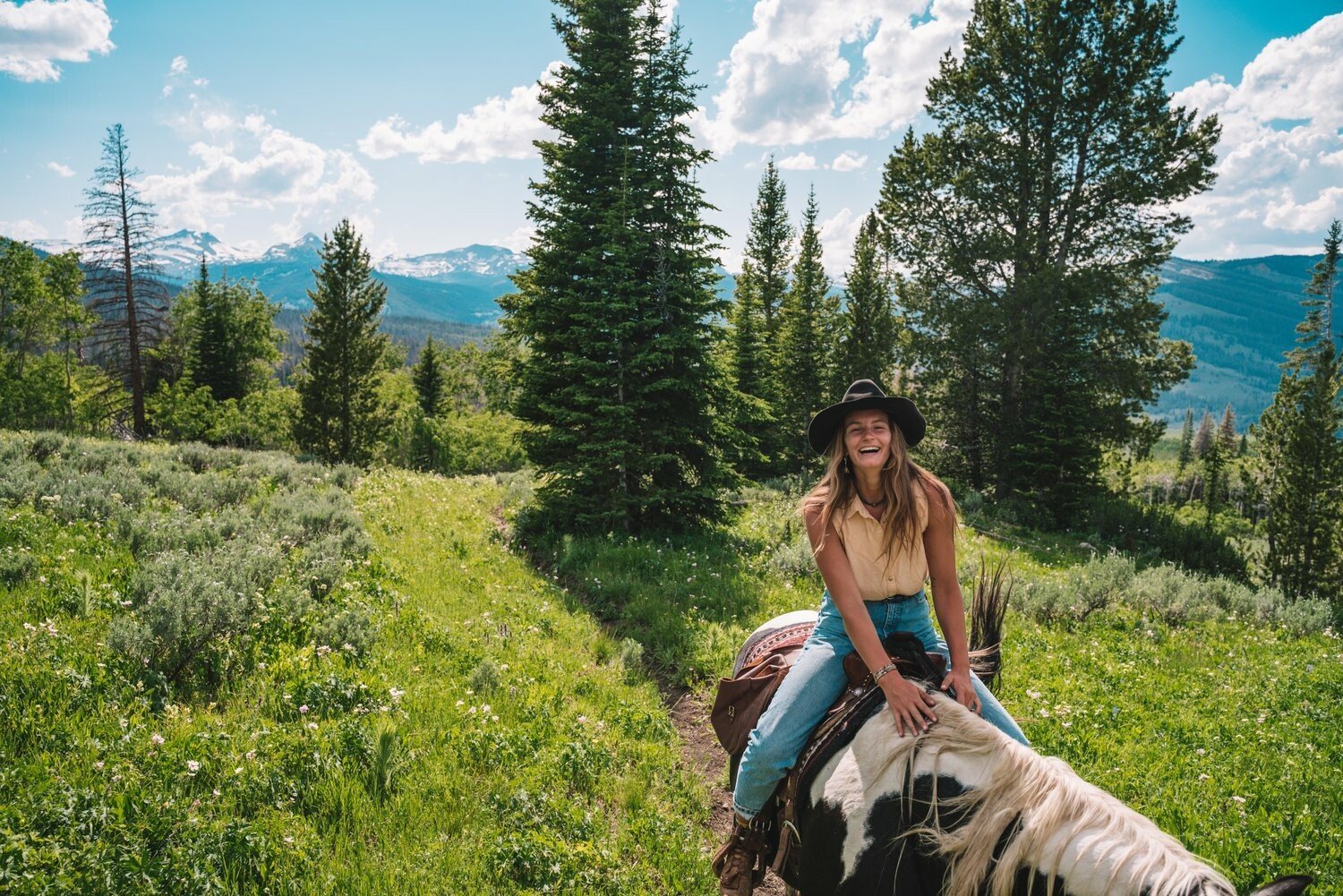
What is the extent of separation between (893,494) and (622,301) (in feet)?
35.6

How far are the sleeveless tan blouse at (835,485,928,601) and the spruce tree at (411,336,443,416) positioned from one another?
155 feet

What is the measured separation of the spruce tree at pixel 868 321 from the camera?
3441 centimetres

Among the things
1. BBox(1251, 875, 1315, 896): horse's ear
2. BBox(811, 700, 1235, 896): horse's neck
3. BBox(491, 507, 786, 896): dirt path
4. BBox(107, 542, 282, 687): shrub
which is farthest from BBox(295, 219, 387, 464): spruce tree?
BBox(1251, 875, 1315, 896): horse's ear

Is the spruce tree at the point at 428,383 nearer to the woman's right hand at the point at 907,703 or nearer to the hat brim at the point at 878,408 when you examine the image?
the hat brim at the point at 878,408

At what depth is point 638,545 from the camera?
508 inches

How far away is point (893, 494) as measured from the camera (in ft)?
12.3

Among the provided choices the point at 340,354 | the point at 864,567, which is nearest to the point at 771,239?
the point at 340,354

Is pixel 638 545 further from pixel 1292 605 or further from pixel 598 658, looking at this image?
pixel 1292 605

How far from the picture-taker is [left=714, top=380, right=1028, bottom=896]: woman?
365cm

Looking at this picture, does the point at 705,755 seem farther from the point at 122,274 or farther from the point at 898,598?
the point at 122,274

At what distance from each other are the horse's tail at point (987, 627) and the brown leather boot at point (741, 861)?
194cm

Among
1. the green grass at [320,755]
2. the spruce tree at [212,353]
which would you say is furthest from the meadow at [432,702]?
the spruce tree at [212,353]

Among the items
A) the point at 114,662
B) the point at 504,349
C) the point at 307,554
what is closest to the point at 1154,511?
the point at 307,554

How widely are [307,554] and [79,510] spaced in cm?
322
